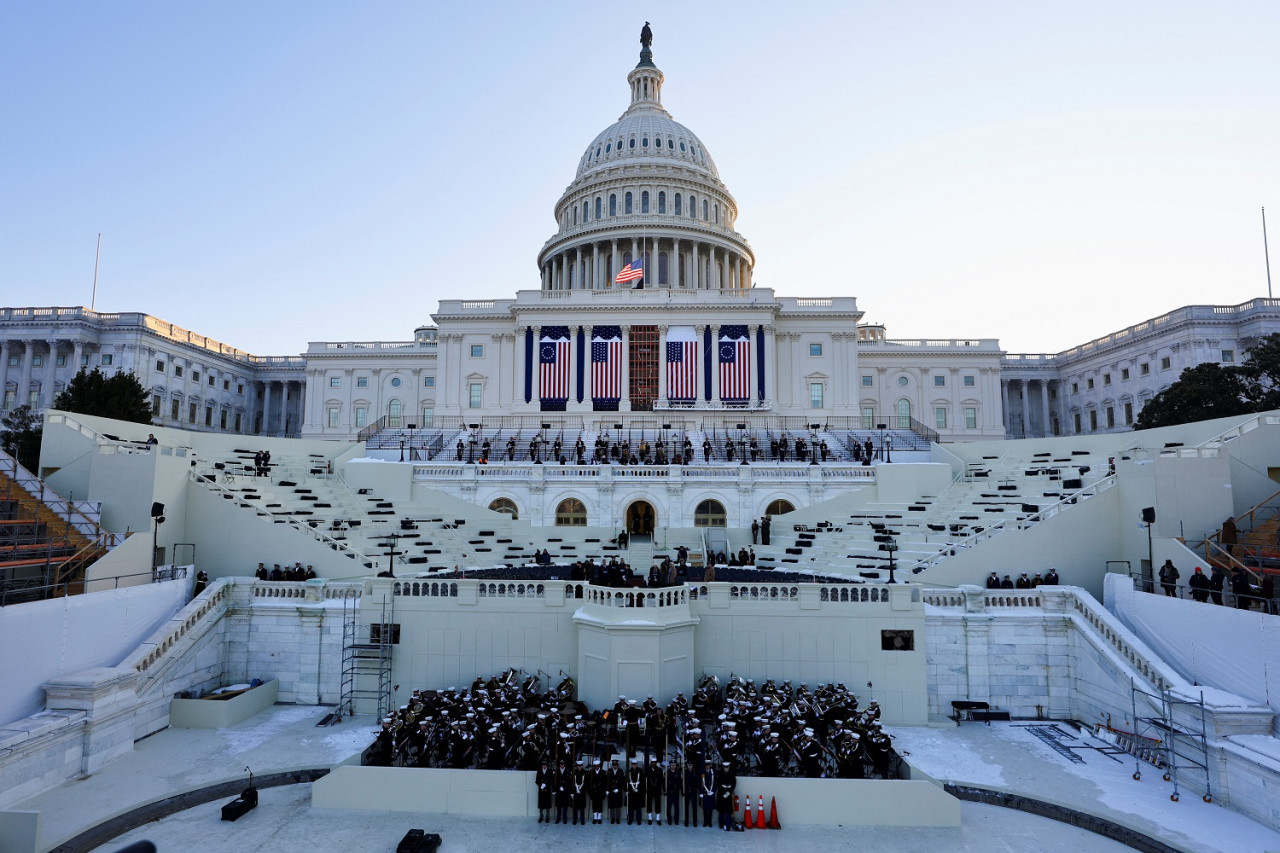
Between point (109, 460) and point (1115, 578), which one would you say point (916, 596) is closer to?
point (1115, 578)

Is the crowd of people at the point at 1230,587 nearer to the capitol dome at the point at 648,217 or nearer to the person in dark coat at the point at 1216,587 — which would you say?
the person in dark coat at the point at 1216,587

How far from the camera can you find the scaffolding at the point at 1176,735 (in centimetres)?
1781

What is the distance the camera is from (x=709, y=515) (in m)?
43.3

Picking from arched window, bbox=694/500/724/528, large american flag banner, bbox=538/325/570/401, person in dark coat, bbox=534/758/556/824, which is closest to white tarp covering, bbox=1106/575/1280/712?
person in dark coat, bbox=534/758/556/824

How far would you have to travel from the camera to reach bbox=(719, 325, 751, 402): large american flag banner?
6694cm

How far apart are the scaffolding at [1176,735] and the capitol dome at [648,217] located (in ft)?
221

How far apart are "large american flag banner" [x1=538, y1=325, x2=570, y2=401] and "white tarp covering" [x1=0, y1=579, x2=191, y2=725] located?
44678mm

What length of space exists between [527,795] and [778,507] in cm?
2857

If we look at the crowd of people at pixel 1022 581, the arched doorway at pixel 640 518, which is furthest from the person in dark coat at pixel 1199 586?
the arched doorway at pixel 640 518

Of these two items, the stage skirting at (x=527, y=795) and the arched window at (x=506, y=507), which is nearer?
the stage skirting at (x=527, y=795)

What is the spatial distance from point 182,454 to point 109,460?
15.7 feet

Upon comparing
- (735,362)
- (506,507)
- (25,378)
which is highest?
(735,362)

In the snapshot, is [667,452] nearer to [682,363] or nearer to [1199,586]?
[682,363]

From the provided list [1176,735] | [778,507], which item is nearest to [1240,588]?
[1176,735]
